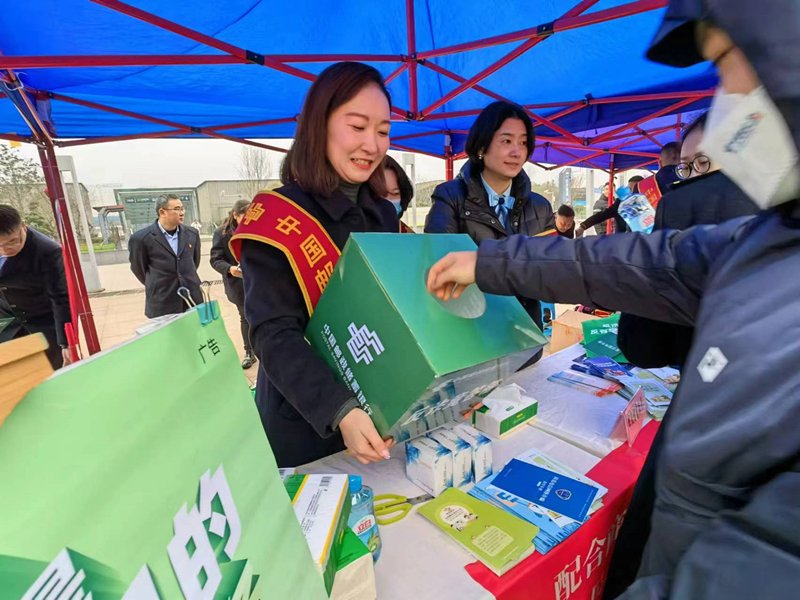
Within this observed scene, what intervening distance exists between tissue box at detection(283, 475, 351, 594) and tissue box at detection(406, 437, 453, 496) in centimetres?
22

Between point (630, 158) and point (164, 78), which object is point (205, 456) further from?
point (630, 158)

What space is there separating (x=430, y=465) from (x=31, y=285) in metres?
2.86

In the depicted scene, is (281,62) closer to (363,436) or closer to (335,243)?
(335,243)

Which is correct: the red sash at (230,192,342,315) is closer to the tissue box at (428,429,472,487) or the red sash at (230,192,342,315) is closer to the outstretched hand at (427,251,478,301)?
the outstretched hand at (427,251,478,301)

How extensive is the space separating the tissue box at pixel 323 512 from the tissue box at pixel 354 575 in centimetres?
1

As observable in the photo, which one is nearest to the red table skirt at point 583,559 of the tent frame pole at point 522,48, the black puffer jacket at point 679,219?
the black puffer jacket at point 679,219

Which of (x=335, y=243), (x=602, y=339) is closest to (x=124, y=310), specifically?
(x=335, y=243)

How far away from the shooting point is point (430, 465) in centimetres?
89

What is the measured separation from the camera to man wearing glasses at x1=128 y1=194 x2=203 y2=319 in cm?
366

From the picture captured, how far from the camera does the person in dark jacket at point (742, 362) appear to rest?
346 mm

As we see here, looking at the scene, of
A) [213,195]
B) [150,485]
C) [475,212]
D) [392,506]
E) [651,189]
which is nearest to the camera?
[150,485]

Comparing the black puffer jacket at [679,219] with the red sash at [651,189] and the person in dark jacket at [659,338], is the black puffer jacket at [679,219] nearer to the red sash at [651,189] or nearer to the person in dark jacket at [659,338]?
the person in dark jacket at [659,338]

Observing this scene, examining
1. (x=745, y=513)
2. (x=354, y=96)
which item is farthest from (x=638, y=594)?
(x=354, y=96)

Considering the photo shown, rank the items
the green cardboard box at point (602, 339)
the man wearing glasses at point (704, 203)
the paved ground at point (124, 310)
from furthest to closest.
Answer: the paved ground at point (124, 310)
the green cardboard box at point (602, 339)
the man wearing glasses at point (704, 203)
